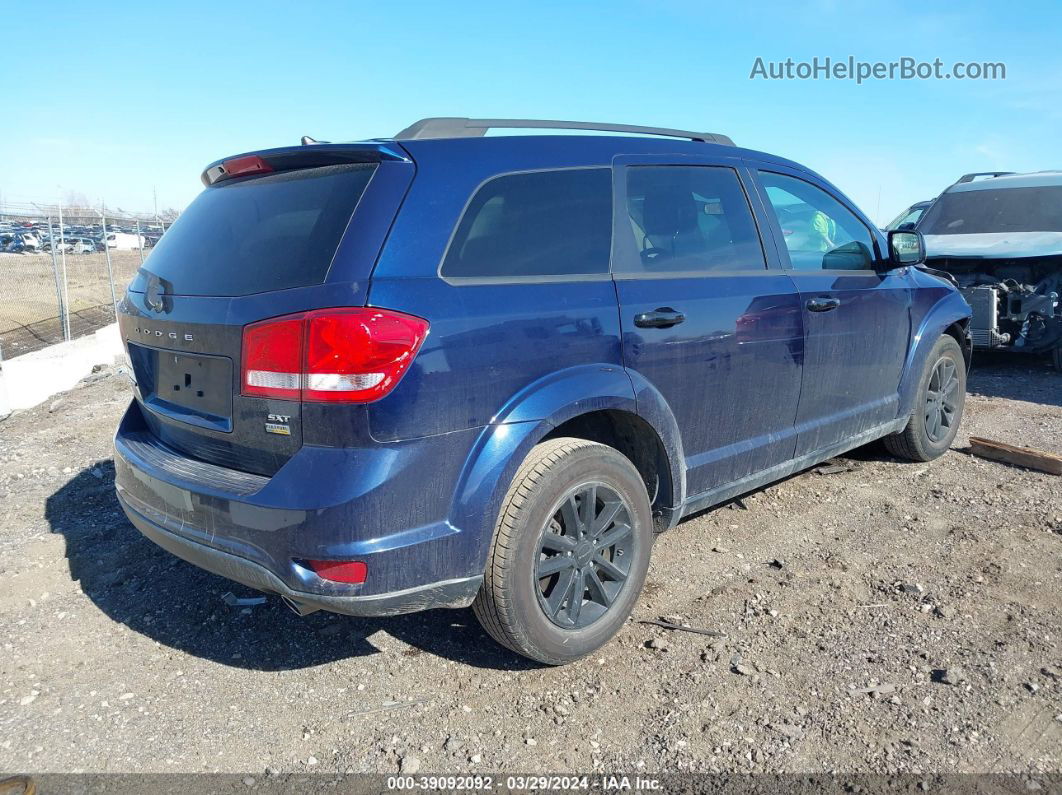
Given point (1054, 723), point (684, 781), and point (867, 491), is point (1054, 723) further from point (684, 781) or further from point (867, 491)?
point (867, 491)

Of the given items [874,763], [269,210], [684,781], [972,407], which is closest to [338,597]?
[684,781]

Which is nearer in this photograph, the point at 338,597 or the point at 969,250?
the point at 338,597

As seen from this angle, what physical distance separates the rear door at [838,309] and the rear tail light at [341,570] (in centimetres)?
238

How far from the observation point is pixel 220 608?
3.47 m

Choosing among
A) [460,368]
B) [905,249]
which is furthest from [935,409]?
[460,368]

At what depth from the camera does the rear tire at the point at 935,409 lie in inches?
196

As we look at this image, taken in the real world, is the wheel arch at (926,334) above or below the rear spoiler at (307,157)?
below

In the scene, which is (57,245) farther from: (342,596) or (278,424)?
(342,596)

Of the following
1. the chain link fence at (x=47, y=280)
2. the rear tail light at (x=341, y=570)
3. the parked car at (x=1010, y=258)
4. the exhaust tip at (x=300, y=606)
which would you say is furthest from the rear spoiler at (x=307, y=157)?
the chain link fence at (x=47, y=280)

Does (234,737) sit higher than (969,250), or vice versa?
(969,250)

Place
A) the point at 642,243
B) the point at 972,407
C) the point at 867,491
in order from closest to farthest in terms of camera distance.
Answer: the point at 642,243
the point at 867,491
the point at 972,407

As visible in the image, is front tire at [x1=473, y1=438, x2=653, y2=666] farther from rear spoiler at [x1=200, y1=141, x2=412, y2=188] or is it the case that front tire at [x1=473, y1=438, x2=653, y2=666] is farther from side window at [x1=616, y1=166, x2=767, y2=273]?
rear spoiler at [x1=200, y1=141, x2=412, y2=188]

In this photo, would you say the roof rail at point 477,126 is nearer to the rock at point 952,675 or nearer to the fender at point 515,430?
the fender at point 515,430

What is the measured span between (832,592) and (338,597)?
7.22ft
